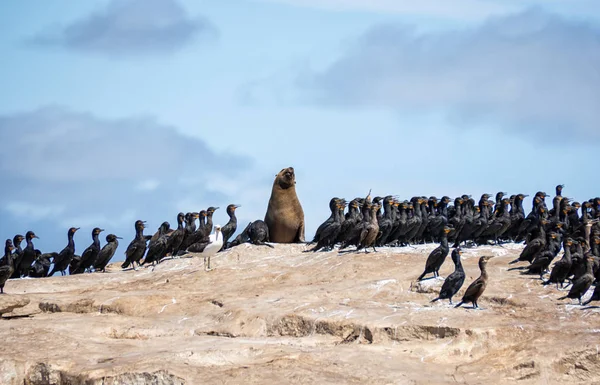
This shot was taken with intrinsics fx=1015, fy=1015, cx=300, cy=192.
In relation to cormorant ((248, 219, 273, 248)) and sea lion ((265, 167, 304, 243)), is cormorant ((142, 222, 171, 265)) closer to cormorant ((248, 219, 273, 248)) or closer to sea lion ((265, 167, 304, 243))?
cormorant ((248, 219, 273, 248))

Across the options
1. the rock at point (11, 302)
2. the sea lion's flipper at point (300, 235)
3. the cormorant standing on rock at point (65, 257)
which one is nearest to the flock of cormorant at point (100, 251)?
the cormorant standing on rock at point (65, 257)

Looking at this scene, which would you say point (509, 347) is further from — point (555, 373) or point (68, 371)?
point (68, 371)

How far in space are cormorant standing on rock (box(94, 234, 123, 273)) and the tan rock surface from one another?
11.4 ft

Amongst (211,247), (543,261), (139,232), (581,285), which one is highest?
(139,232)

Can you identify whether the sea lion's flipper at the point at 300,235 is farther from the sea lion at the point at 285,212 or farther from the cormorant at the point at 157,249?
the cormorant at the point at 157,249

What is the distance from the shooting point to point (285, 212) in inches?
1227

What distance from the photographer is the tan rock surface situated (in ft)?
51.7

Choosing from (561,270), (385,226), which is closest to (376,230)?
(385,226)

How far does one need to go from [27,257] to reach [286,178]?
27.8 feet

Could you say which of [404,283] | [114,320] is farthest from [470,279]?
[114,320]

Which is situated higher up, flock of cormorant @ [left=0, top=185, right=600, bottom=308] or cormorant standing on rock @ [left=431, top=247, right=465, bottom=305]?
flock of cormorant @ [left=0, top=185, right=600, bottom=308]

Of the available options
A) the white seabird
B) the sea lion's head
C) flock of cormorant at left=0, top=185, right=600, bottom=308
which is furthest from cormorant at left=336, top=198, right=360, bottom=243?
the sea lion's head

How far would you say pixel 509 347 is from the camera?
1645 centimetres

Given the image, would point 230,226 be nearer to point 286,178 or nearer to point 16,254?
point 286,178
